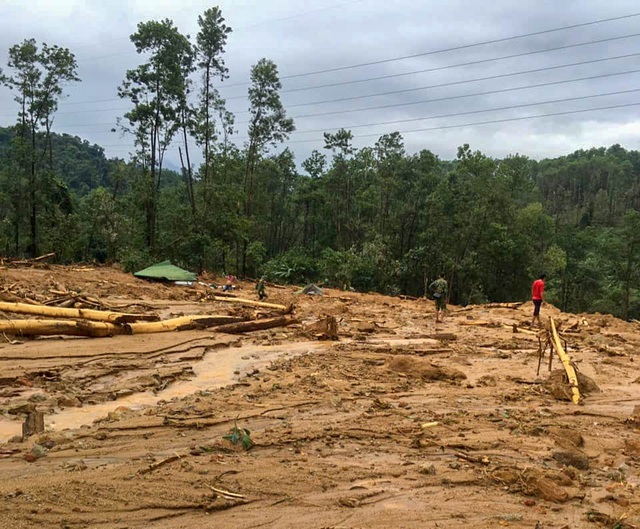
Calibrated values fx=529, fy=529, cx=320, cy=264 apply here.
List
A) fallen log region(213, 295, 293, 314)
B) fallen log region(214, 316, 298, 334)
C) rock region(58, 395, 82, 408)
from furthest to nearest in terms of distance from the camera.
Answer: fallen log region(213, 295, 293, 314), fallen log region(214, 316, 298, 334), rock region(58, 395, 82, 408)

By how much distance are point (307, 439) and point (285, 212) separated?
150 feet

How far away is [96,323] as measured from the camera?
1077 centimetres

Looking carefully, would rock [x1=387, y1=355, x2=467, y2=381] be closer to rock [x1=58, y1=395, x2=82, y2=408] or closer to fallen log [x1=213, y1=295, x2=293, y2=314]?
rock [x1=58, y1=395, x2=82, y2=408]

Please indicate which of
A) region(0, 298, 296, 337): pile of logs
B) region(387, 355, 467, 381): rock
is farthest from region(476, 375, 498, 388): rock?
region(0, 298, 296, 337): pile of logs

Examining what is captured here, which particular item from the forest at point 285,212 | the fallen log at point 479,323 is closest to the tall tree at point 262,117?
the forest at point 285,212

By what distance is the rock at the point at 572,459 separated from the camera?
196 inches

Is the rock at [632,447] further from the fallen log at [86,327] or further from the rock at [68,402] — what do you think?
the fallen log at [86,327]

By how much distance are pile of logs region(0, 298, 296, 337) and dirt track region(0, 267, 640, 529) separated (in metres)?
0.30

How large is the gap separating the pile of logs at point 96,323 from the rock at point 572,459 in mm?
8849

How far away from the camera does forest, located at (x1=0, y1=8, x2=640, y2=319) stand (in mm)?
30766

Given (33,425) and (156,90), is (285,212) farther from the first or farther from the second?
(33,425)

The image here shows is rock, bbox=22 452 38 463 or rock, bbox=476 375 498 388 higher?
rock, bbox=22 452 38 463

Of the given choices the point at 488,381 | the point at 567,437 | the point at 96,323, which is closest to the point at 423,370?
the point at 488,381

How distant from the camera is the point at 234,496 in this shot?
388 cm
